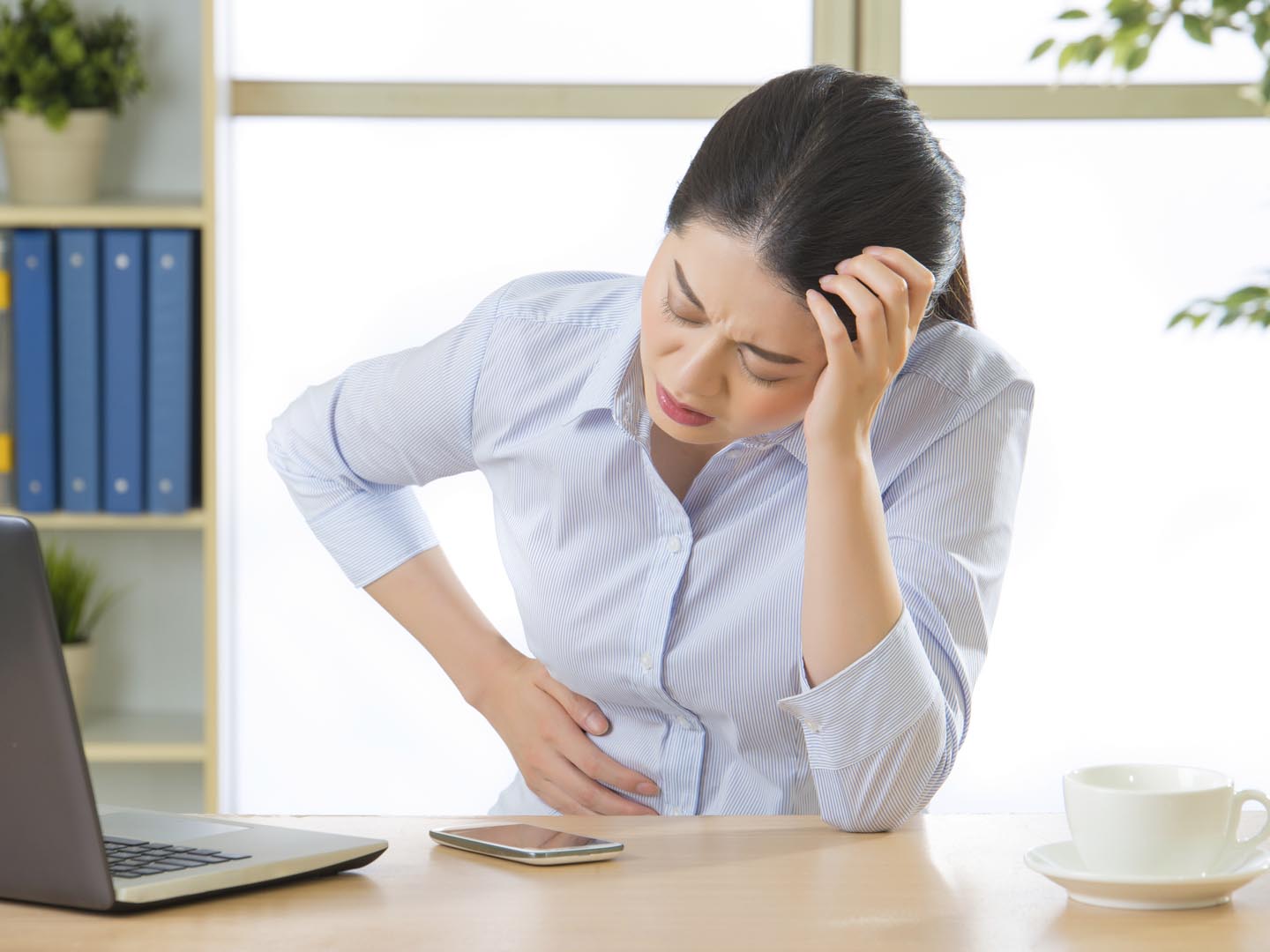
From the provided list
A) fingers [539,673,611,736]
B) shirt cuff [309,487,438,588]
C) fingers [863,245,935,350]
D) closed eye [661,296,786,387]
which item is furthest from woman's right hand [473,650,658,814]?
fingers [863,245,935,350]

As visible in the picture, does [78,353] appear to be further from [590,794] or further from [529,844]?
[529,844]

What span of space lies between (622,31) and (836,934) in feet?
7.00

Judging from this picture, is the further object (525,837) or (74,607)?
(74,607)

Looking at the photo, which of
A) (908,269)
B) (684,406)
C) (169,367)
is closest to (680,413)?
(684,406)

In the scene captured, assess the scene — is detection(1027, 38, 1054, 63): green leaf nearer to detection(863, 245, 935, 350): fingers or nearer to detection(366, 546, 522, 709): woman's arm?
detection(863, 245, 935, 350): fingers

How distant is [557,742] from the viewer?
→ 1451 mm

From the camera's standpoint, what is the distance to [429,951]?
0.79 meters

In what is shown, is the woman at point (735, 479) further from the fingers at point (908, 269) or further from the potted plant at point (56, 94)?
the potted plant at point (56, 94)

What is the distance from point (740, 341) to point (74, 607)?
68.0 inches

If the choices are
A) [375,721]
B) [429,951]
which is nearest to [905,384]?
[429,951]

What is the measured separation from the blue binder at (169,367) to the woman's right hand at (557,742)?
110 cm

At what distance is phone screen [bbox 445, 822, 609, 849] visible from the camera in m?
1.00

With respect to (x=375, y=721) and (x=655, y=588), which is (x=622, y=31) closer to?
(x=375, y=721)

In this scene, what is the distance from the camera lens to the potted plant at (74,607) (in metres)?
2.45
